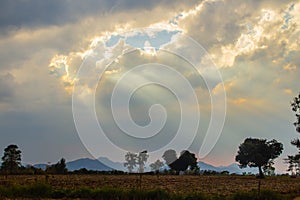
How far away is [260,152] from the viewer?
276 ft

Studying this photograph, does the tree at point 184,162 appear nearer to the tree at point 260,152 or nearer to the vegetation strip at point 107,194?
the tree at point 260,152

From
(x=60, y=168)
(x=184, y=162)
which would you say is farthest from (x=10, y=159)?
(x=184, y=162)

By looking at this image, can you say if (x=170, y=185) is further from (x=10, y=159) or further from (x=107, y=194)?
(x=10, y=159)

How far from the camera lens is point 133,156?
158500mm

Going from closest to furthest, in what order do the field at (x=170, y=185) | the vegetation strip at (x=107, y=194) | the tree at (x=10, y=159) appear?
the vegetation strip at (x=107, y=194) → the field at (x=170, y=185) → the tree at (x=10, y=159)

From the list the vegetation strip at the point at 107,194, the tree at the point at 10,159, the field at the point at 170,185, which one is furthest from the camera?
the tree at the point at 10,159

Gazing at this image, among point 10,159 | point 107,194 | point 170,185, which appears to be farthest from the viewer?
point 10,159

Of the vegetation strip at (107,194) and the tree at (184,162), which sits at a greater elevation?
the tree at (184,162)

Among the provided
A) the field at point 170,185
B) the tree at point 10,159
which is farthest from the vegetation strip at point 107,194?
the tree at point 10,159

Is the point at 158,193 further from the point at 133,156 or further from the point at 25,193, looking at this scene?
the point at 133,156

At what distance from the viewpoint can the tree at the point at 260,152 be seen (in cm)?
8331

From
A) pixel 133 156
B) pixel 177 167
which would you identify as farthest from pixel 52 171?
pixel 133 156

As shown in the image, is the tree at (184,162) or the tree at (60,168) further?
the tree at (184,162)

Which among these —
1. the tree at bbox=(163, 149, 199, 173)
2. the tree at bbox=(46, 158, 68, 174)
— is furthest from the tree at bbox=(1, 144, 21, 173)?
the tree at bbox=(163, 149, 199, 173)
